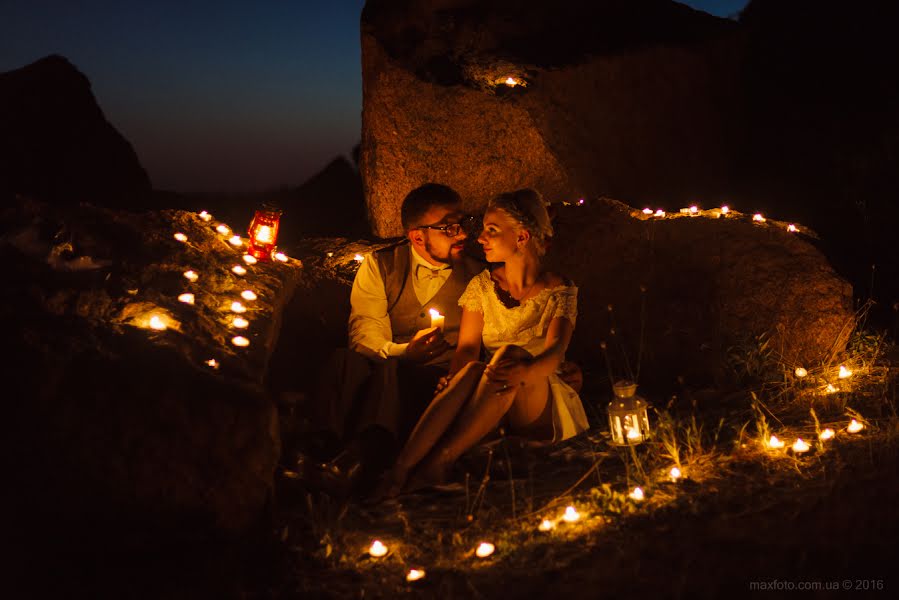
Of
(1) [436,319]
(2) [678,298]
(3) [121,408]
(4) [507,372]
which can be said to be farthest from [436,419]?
(2) [678,298]

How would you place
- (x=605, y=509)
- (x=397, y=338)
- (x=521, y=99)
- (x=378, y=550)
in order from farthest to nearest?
(x=521, y=99)
(x=397, y=338)
(x=605, y=509)
(x=378, y=550)

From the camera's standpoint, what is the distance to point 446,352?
5.31m

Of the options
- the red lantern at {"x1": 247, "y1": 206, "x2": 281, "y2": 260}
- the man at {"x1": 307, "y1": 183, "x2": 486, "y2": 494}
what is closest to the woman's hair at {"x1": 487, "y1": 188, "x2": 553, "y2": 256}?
the man at {"x1": 307, "y1": 183, "x2": 486, "y2": 494}

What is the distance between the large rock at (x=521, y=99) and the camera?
22.7ft

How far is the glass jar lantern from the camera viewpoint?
435cm

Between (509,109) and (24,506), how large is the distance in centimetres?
491

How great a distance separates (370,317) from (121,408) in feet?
7.19

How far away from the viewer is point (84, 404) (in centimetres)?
337

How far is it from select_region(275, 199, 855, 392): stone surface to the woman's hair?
1.22m

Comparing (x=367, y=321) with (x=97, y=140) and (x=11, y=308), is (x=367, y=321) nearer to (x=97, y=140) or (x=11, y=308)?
(x=11, y=308)

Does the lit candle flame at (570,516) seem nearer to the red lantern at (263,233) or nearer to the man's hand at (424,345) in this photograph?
the man's hand at (424,345)

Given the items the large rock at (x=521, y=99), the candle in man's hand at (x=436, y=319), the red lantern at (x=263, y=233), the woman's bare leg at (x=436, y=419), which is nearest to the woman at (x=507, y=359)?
the woman's bare leg at (x=436, y=419)

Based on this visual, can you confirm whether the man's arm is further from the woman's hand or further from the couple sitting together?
the woman's hand

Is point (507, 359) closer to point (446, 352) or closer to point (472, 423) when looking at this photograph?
point (472, 423)
